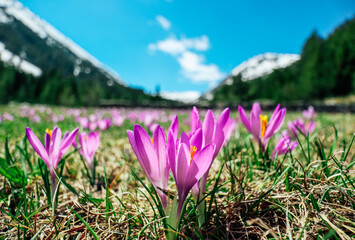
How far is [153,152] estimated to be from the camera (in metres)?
0.71

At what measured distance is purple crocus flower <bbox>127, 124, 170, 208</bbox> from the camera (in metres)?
0.69

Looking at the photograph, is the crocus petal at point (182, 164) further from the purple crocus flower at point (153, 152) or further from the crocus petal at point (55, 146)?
the crocus petal at point (55, 146)

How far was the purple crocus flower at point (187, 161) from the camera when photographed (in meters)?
0.65

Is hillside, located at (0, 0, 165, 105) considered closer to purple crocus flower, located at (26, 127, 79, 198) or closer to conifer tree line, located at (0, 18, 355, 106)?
conifer tree line, located at (0, 18, 355, 106)

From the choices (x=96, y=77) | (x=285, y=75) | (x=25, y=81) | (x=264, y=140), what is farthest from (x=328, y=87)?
(x=96, y=77)

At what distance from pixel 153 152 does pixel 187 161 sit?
119mm

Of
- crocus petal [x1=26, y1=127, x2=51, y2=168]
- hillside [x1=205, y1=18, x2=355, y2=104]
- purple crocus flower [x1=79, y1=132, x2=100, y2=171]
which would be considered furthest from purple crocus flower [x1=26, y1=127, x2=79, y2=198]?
hillside [x1=205, y1=18, x2=355, y2=104]

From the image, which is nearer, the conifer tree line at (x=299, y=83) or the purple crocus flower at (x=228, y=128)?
the purple crocus flower at (x=228, y=128)

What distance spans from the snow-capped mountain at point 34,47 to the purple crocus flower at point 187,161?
419 feet

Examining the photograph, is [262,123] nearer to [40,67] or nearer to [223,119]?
[223,119]

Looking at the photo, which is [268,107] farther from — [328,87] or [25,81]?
[25,81]

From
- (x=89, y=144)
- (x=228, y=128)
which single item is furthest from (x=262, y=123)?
(x=89, y=144)

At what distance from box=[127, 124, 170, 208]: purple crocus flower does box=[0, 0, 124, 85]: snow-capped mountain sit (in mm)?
127647

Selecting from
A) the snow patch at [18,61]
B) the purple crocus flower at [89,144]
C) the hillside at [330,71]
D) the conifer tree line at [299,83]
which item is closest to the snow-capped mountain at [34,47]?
the snow patch at [18,61]
